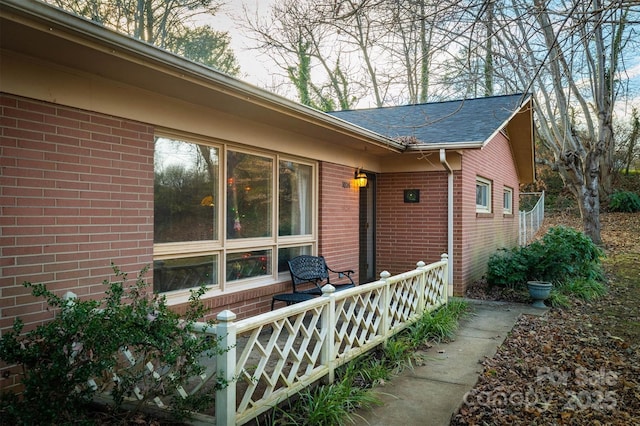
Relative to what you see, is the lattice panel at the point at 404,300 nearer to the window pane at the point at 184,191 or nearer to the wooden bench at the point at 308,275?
the wooden bench at the point at 308,275

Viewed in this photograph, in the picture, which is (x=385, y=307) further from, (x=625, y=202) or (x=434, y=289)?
(x=625, y=202)

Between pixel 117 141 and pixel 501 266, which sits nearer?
pixel 117 141

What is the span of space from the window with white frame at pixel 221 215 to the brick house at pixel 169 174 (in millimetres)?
17

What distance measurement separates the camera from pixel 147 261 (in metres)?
4.45

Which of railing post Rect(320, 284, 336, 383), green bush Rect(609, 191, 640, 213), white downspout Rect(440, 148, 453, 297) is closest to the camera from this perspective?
railing post Rect(320, 284, 336, 383)

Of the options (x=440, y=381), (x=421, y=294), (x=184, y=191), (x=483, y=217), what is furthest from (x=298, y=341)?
(x=483, y=217)

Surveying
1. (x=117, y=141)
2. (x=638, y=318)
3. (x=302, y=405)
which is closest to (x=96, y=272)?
(x=117, y=141)

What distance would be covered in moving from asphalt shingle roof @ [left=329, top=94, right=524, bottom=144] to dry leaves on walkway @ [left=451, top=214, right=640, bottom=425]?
11.3ft

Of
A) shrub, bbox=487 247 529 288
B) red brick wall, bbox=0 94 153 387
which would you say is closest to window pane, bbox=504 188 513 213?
shrub, bbox=487 247 529 288

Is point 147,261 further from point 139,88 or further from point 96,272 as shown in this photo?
point 139,88

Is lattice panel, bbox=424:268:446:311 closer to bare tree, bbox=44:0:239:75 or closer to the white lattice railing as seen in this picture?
the white lattice railing

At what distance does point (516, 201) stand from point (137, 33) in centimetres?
1200

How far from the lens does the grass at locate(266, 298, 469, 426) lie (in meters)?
3.49

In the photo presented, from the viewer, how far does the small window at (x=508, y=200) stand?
13.0m
